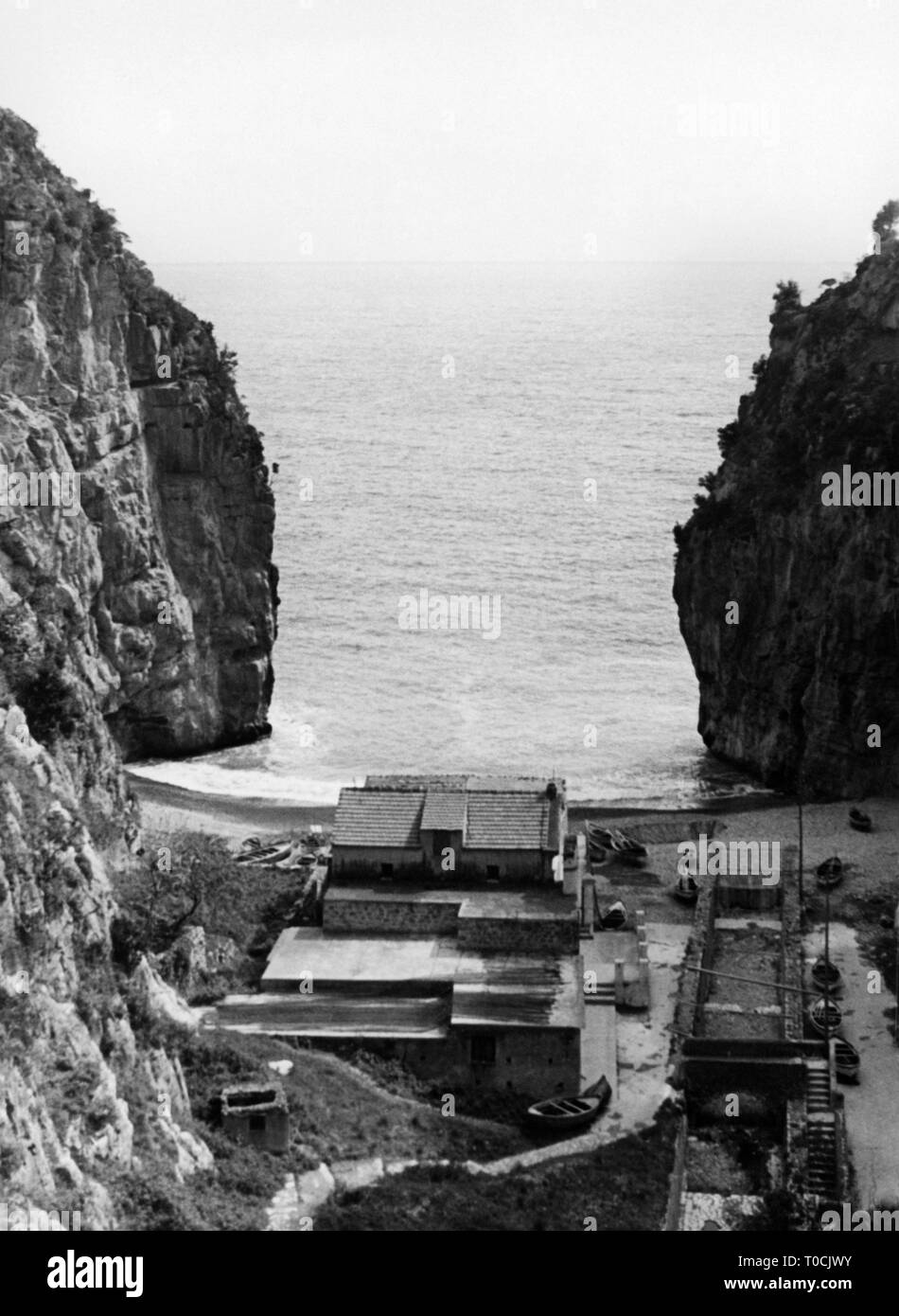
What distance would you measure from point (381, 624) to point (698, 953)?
204 feet

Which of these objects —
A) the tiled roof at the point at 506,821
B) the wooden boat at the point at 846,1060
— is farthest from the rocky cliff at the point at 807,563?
the wooden boat at the point at 846,1060

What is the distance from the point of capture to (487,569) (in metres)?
138

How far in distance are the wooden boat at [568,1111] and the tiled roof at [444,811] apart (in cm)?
1243

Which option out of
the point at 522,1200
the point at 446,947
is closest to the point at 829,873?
the point at 446,947

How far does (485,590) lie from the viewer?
436 feet

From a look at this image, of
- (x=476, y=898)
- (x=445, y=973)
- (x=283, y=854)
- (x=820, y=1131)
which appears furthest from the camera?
(x=283, y=854)

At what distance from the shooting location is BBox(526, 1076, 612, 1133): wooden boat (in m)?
53.2

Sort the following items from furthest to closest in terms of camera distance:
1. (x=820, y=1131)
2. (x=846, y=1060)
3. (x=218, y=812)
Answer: (x=218, y=812) < (x=846, y=1060) < (x=820, y=1131)

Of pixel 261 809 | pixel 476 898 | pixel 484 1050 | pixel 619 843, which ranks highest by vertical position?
pixel 476 898

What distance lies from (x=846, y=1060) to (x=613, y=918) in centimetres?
1208

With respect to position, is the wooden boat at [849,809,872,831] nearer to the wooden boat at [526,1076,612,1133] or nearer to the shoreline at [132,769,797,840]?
the shoreline at [132,769,797,840]

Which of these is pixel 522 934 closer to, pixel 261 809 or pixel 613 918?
pixel 613 918

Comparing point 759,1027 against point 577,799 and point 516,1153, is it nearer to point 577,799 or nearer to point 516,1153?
point 516,1153

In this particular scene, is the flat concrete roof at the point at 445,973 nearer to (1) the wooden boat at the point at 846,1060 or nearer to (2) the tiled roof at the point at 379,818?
(2) the tiled roof at the point at 379,818
